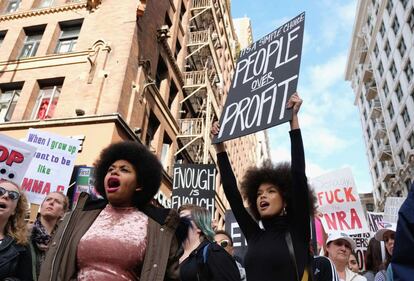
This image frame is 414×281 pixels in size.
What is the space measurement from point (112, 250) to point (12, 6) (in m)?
21.0

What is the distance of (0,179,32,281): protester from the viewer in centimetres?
326

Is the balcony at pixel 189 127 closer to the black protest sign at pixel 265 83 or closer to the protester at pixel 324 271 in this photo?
the black protest sign at pixel 265 83

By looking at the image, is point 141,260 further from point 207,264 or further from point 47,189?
point 47,189

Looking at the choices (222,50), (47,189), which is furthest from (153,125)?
(222,50)

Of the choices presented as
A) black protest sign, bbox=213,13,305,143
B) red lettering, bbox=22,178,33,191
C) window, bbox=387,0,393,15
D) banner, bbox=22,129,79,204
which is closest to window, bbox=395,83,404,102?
window, bbox=387,0,393,15

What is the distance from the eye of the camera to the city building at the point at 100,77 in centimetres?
1416

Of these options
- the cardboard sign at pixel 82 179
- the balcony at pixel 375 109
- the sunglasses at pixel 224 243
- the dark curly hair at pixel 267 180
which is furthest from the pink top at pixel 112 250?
the balcony at pixel 375 109

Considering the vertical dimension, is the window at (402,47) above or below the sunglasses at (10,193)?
above

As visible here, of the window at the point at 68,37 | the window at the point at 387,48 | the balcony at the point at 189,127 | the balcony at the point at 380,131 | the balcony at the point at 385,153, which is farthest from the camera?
the balcony at the point at 380,131

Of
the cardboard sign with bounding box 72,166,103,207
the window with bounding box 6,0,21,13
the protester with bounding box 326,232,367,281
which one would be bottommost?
the protester with bounding box 326,232,367,281

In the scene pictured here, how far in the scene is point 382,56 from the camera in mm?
44312

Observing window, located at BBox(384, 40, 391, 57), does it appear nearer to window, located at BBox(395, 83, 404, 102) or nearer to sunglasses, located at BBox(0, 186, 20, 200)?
window, located at BBox(395, 83, 404, 102)

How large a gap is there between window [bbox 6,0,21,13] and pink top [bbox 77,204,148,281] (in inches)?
798

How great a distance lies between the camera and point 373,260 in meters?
5.50
